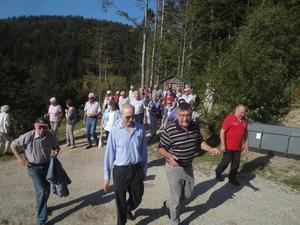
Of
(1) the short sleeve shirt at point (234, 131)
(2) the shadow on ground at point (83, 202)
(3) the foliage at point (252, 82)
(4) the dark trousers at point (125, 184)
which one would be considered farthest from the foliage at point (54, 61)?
(4) the dark trousers at point (125, 184)

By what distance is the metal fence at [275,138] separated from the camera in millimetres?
8953

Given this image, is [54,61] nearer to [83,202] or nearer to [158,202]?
[83,202]

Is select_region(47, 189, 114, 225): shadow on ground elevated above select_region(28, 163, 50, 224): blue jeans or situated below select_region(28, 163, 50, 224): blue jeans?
below

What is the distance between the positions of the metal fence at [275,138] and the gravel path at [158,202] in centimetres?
182

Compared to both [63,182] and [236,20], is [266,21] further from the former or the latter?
[63,182]

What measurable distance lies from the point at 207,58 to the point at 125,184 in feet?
68.8

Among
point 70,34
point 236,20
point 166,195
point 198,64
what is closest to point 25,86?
point 198,64

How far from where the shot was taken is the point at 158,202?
20.6 feet

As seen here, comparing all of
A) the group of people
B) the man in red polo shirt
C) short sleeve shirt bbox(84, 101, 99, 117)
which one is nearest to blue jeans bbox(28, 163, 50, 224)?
the group of people

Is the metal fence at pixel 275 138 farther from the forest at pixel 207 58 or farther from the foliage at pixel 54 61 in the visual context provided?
the foliage at pixel 54 61

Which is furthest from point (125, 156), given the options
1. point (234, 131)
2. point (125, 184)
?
point (234, 131)

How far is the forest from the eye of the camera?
10.6m

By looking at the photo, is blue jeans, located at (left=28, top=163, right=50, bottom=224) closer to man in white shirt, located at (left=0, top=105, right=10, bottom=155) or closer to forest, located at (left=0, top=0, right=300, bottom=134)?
man in white shirt, located at (left=0, top=105, right=10, bottom=155)

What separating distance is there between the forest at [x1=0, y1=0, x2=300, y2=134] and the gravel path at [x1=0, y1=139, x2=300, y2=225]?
365cm
